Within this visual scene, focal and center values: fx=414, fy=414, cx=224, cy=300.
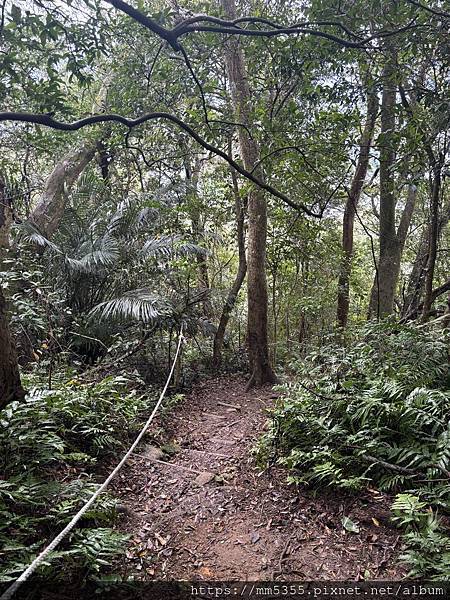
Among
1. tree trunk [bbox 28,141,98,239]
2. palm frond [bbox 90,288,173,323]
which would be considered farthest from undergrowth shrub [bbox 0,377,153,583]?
tree trunk [bbox 28,141,98,239]

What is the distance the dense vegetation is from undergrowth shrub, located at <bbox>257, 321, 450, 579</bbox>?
21 millimetres

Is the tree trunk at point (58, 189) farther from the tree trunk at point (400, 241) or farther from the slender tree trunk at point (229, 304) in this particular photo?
the tree trunk at point (400, 241)

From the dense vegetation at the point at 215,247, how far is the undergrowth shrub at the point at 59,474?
0.06 feet

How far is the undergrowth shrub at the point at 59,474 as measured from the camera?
222 centimetres

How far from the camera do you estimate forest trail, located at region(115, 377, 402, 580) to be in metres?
2.49

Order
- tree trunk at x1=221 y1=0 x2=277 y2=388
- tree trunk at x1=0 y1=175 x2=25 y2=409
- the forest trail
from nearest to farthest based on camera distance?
the forest trail, tree trunk at x1=0 y1=175 x2=25 y2=409, tree trunk at x1=221 y1=0 x2=277 y2=388

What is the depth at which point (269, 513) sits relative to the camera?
123 inches

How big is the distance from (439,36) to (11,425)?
460 centimetres

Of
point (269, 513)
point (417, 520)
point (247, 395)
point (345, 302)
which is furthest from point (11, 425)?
point (345, 302)

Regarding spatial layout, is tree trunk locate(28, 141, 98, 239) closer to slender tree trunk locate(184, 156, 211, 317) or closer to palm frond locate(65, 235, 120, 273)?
palm frond locate(65, 235, 120, 273)

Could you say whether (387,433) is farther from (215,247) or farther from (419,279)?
(215,247)

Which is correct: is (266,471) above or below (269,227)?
below

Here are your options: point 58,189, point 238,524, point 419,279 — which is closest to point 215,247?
point 58,189

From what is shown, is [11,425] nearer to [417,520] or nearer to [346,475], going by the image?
[346,475]
